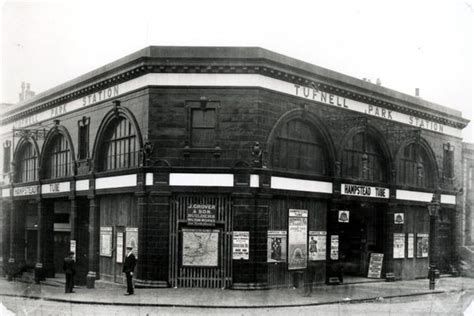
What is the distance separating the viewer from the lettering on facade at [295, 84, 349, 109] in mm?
26084

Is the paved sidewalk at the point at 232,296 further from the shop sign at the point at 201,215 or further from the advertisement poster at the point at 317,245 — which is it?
the shop sign at the point at 201,215

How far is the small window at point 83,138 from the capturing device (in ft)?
95.7

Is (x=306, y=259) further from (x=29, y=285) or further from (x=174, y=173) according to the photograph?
(x=29, y=285)

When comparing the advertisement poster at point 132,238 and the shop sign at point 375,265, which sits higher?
the advertisement poster at point 132,238

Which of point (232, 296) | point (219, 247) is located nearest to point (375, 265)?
point (219, 247)

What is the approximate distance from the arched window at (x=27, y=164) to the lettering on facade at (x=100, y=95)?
7.73 meters

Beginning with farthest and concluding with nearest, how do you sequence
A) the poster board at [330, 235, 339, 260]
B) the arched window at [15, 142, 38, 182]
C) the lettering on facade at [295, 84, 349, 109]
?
the arched window at [15, 142, 38, 182] → the poster board at [330, 235, 339, 260] → the lettering on facade at [295, 84, 349, 109]

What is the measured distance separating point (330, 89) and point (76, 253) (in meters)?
14.6

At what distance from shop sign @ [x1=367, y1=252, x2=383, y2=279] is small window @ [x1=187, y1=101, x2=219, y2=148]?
11996 millimetres

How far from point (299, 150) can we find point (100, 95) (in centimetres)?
952

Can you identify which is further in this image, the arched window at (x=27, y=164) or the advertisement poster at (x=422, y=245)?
the arched window at (x=27, y=164)

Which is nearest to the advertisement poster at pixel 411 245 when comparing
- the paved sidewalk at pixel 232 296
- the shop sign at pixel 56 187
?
the paved sidewalk at pixel 232 296

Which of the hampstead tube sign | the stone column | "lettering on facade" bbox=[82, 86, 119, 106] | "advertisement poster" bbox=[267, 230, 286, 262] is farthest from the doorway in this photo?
the stone column

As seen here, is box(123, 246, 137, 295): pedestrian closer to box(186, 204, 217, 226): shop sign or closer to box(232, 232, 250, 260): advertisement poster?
box(186, 204, 217, 226): shop sign
